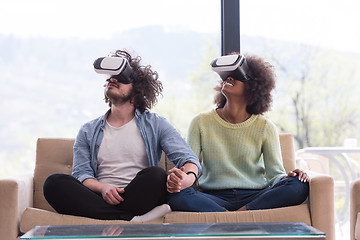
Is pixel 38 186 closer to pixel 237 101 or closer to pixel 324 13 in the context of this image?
pixel 237 101

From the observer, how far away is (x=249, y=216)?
2.11 meters

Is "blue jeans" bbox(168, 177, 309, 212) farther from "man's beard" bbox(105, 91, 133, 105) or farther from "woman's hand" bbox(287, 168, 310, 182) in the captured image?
"man's beard" bbox(105, 91, 133, 105)

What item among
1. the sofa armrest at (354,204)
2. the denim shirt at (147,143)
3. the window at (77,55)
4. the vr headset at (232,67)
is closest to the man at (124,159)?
the denim shirt at (147,143)

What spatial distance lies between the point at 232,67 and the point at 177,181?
0.77m

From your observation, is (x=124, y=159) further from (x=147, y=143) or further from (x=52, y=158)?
(x=52, y=158)

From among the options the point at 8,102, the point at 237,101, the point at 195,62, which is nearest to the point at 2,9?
the point at 8,102

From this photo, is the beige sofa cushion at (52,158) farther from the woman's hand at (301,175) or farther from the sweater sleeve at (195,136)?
the woman's hand at (301,175)

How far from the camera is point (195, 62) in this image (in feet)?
13.3

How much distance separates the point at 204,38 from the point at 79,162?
185 centimetres

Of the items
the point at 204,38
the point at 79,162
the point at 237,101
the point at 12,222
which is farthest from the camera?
the point at 204,38

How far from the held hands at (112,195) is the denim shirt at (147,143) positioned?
0.67 ft

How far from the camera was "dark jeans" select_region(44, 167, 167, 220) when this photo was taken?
85.1 inches

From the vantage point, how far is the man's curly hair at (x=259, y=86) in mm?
2697

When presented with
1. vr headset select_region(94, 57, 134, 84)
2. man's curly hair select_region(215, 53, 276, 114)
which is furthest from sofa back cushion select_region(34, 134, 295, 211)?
vr headset select_region(94, 57, 134, 84)
